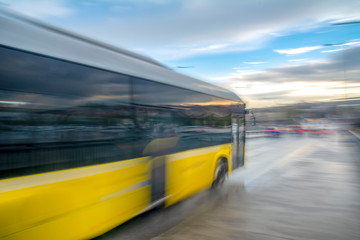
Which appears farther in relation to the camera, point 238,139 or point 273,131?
point 273,131

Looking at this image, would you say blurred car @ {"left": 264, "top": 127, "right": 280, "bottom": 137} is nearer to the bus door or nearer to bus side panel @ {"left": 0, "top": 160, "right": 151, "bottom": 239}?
the bus door

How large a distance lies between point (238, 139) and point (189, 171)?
147 inches

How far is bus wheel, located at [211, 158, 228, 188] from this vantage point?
7615mm

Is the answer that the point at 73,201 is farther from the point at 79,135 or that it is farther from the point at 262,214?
the point at 262,214

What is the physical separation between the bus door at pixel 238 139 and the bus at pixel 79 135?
10.9 ft

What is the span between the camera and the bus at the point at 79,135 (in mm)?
2836

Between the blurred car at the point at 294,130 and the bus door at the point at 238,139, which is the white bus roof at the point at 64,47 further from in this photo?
the blurred car at the point at 294,130

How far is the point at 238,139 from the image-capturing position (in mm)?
9398

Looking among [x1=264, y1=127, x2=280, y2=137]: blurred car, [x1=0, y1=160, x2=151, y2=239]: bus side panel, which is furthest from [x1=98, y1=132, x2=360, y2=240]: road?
[x1=264, y1=127, x2=280, y2=137]: blurred car

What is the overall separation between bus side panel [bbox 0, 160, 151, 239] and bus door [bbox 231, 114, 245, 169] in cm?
472

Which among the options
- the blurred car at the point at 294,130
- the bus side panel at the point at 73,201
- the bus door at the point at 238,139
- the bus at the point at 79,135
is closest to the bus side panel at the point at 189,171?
the bus at the point at 79,135

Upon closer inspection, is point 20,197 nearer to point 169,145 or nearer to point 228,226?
point 169,145

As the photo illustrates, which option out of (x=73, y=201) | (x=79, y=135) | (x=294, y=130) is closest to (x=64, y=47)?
(x=79, y=135)

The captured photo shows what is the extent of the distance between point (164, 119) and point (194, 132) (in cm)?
123
